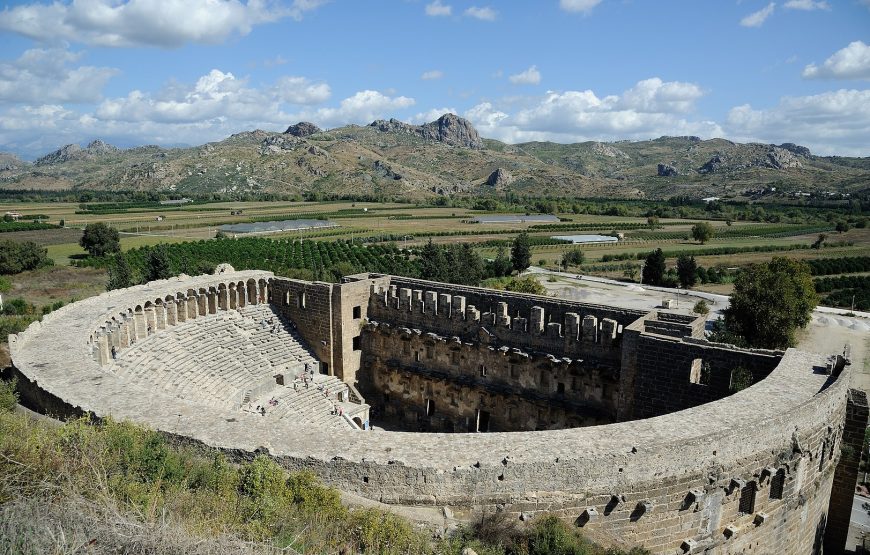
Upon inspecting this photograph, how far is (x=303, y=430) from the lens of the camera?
13125mm

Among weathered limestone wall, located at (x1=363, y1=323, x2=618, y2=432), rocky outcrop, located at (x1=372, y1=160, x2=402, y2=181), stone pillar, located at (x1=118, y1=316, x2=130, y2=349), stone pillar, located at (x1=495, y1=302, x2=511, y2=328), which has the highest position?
rocky outcrop, located at (x1=372, y1=160, x2=402, y2=181)

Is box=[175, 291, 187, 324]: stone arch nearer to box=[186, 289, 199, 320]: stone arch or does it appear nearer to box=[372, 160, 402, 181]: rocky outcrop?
box=[186, 289, 199, 320]: stone arch

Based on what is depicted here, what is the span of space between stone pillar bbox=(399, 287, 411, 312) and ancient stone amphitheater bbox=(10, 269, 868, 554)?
92mm

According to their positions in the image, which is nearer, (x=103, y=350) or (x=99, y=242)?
(x=103, y=350)

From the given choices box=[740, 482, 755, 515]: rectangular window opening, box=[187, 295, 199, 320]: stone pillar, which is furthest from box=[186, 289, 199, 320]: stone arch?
box=[740, 482, 755, 515]: rectangular window opening

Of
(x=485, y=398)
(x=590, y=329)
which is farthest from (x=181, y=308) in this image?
(x=590, y=329)

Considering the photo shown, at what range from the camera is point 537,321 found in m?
22.6

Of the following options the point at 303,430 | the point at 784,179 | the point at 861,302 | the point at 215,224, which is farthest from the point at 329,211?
the point at 784,179

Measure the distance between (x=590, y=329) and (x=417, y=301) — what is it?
8.08 meters

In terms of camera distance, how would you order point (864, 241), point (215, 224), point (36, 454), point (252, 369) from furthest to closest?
point (215, 224) → point (864, 241) → point (252, 369) → point (36, 454)

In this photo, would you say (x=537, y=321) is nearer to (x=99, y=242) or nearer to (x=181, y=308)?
(x=181, y=308)

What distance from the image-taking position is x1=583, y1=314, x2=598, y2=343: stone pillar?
2123cm

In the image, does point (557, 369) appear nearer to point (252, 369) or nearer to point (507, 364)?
point (507, 364)

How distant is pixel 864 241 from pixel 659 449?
105370 mm
